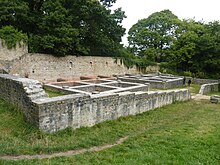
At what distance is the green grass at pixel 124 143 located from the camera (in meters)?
4.43

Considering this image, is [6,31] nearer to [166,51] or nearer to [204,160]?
[204,160]

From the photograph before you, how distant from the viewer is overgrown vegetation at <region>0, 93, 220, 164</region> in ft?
14.6

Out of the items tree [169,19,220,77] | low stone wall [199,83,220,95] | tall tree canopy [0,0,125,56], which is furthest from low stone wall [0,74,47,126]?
tree [169,19,220,77]

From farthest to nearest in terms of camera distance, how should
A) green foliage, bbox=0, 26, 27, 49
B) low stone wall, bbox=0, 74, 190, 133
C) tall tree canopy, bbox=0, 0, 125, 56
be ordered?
tall tree canopy, bbox=0, 0, 125, 56 < green foliage, bbox=0, 26, 27, 49 < low stone wall, bbox=0, 74, 190, 133

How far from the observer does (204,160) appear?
4500mm

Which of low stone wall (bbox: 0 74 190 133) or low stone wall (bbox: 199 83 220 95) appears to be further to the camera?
low stone wall (bbox: 199 83 220 95)

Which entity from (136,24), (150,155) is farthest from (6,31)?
(136,24)

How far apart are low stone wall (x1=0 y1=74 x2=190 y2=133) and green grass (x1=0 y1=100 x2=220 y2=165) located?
0.25m

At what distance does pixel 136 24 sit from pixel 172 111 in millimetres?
29384

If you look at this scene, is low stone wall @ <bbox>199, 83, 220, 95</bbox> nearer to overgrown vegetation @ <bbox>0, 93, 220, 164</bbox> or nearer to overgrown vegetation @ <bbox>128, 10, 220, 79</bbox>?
overgrown vegetation @ <bbox>128, 10, 220, 79</bbox>

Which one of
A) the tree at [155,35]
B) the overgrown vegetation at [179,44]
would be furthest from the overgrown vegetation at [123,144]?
the tree at [155,35]

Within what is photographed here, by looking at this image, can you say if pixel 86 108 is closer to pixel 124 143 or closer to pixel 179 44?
pixel 124 143

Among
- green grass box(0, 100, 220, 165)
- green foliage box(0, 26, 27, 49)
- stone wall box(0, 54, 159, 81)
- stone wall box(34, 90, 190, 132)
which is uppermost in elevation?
green foliage box(0, 26, 27, 49)

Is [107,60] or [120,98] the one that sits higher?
[107,60]
